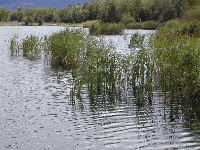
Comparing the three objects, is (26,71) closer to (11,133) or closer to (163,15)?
(11,133)

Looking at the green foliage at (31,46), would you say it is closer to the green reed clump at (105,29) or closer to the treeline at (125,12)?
the green reed clump at (105,29)

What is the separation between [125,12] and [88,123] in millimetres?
97478

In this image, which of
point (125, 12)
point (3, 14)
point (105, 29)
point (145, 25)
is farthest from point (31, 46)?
point (3, 14)

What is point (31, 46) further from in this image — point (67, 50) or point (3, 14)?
point (3, 14)

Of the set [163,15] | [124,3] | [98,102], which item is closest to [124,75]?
[98,102]

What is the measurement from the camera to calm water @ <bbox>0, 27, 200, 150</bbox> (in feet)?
33.8

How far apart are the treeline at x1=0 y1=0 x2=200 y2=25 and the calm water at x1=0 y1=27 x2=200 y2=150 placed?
40.7 meters

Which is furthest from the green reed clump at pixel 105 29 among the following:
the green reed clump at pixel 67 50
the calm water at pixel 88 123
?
the calm water at pixel 88 123

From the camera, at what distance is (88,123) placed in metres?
12.2

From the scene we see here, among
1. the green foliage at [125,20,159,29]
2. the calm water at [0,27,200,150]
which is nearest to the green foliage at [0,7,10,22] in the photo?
the green foliage at [125,20,159,29]

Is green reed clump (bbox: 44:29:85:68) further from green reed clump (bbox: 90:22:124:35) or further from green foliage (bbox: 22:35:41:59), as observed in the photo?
green reed clump (bbox: 90:22:124:35)

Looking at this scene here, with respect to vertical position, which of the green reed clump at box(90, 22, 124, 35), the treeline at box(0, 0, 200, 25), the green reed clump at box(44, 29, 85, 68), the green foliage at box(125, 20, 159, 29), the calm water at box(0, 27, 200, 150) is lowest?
the calm water at box(0, 27, 200, 150)

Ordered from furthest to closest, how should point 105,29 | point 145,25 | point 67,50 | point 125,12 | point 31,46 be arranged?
point 125,12 < point 145,25 < point 105,29 < point 31,46 < point 67,50

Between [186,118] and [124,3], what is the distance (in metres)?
105
